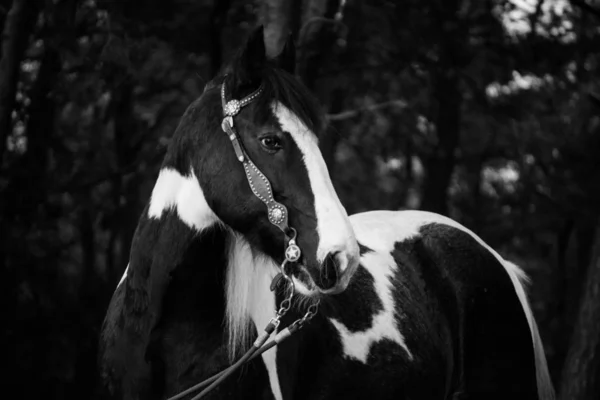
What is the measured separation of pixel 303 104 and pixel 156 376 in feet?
4.19

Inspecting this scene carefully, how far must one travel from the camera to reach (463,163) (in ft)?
41.6

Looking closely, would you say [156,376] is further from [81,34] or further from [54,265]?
[54,265]

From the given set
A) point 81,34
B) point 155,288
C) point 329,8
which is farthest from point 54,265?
point 155,288

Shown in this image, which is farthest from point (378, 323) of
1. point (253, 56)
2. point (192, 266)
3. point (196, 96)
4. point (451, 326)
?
point (196, 96)

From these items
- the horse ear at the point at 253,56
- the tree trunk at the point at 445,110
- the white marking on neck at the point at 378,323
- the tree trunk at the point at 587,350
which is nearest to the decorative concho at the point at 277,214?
the horse ear at the point at 253,56

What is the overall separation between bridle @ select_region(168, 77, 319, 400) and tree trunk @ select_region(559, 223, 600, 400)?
4.07 metres

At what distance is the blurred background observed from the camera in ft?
24.0

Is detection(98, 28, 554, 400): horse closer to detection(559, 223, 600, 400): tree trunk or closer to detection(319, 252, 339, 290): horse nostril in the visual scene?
detection(319, 252, 339, 290): horse nostril

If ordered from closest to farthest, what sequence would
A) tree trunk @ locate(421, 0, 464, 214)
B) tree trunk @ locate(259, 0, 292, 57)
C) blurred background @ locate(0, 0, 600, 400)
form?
tree trunk @ locate(259, 0, 292, 57)
blurred background @ locate(0, 0, 600, 400)
tree trunk @ locate(421, 0, 464, 214)

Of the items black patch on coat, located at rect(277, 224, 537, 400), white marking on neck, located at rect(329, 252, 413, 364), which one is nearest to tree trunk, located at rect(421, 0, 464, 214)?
black patch on coat, located at rect(277, 224, 537, 400)

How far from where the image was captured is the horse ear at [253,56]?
3.56 meters

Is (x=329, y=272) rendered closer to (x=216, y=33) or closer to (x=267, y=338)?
(x=267, y=338)

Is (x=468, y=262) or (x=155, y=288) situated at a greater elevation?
(x=155, y=288)

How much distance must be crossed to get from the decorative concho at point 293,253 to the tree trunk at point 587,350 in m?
4.36
